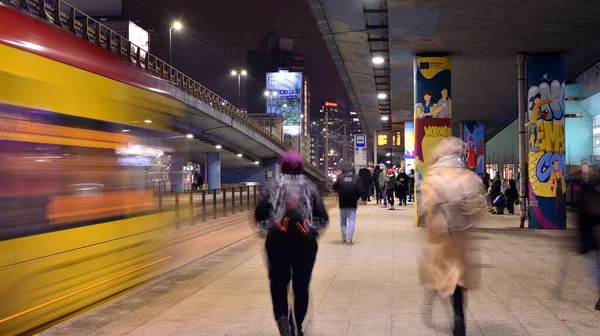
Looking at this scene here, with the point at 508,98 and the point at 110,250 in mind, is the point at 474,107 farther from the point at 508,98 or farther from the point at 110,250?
the point at 110,250

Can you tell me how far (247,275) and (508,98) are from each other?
64.0 feet

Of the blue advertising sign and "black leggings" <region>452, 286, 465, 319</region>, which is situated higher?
the blue advertising sign

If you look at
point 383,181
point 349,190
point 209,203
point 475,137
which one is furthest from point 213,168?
point 349,190

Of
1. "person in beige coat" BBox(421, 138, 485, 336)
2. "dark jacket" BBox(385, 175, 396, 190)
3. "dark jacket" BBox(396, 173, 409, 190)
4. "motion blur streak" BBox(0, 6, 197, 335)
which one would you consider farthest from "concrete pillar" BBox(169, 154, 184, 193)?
"dark jacket" BBox(396, 173, 409, 190)

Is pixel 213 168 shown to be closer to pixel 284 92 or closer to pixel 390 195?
pixel 390 195

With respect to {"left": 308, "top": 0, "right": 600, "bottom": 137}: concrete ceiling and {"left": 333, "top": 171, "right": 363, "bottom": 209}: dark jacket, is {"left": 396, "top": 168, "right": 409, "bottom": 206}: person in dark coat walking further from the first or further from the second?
{"left": 333, "top": 171, "right": 363, "bottom": 209}: dark jacket

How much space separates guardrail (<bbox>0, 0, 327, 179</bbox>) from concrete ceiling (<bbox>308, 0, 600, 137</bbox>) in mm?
4926

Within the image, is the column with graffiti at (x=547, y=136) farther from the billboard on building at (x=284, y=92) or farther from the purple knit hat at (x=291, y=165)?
the billboard on building at (x=284, y=92)

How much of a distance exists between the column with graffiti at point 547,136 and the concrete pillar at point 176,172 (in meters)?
9.05

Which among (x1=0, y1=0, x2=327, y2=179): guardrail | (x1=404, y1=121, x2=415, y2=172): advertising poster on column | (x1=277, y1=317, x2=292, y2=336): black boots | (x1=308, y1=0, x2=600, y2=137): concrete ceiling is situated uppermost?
(x1=0, y1=0, x2=327, y2=179): guardrail

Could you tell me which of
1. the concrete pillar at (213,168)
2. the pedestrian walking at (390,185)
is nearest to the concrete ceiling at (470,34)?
the pedestrian walking at (390,185)

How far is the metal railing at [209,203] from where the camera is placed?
1430 cm

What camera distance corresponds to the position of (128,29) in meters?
55.2

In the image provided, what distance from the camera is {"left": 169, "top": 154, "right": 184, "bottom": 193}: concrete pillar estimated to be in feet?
30.5
